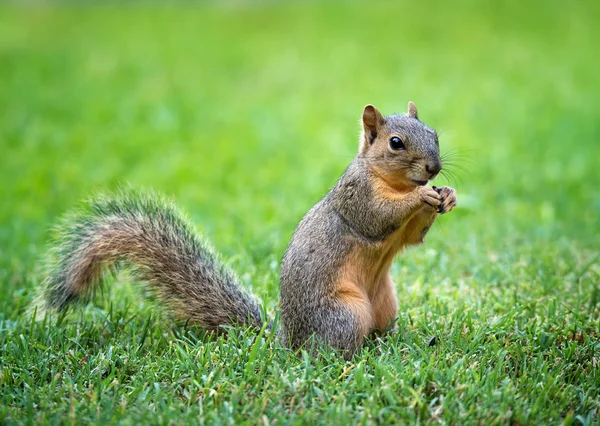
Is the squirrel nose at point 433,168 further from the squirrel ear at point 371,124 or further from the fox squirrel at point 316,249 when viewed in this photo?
the squirrel ear at point 371,124

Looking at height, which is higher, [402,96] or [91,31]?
[91,31]

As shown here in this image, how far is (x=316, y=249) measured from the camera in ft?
11.1

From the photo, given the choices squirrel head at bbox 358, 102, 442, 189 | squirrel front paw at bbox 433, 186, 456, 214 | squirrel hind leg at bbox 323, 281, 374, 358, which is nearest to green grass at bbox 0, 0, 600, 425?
squirrel hind leg at bbox 323, 281, 374, 358

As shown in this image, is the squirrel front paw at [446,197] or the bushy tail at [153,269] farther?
the bushy tail at [153,269]

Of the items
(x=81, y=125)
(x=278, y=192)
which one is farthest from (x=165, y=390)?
(x=81, y=125)

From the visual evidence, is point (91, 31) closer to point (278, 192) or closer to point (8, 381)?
point (278, 192)

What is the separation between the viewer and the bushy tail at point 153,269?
3.66m

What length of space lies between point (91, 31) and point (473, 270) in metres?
11.5

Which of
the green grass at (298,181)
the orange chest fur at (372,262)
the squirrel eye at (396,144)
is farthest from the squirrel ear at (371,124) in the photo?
the green grass at (298,181)

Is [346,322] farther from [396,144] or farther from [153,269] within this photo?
[153,269]

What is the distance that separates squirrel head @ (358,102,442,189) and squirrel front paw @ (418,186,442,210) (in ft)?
0.32

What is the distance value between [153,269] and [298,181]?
3.77 m

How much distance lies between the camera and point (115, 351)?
3.41m

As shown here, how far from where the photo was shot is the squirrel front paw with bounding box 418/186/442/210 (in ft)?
10.6
